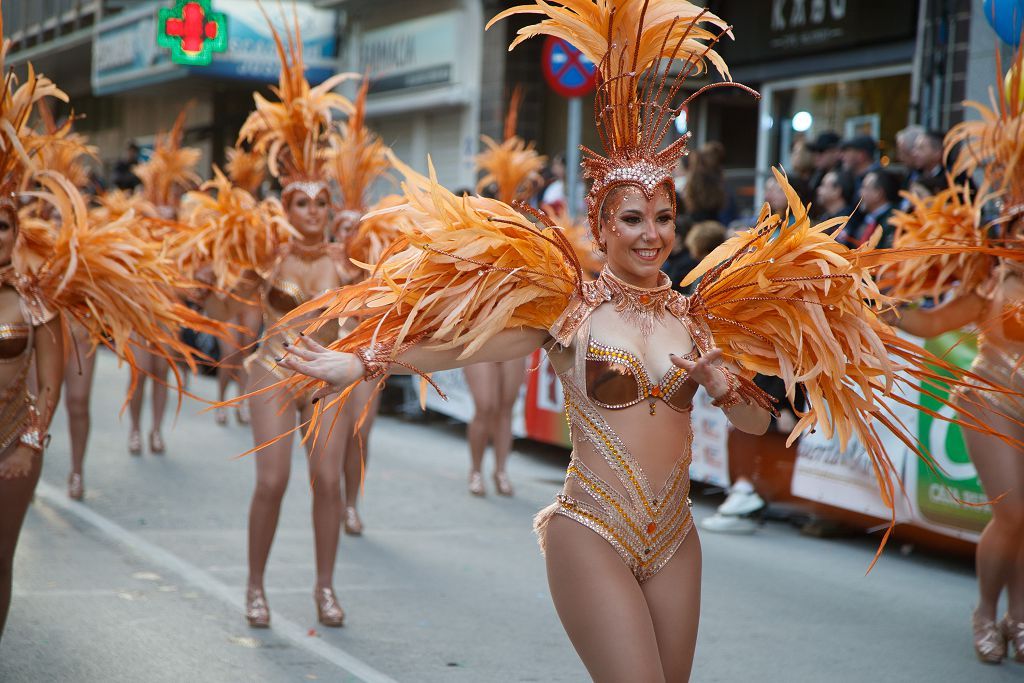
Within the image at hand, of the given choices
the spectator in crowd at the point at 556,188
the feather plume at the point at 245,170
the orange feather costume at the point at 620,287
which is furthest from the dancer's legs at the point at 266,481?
the spectator in crowd at the point at 556,188

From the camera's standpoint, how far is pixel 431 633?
19.1 ft

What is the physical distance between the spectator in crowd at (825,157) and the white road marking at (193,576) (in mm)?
5594

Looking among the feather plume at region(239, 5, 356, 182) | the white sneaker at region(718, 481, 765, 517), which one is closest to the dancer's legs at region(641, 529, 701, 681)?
the feather plume at region(239, 5, 356, 182)

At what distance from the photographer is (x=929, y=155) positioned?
8766 millimetres

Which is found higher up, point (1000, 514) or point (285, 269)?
point (285, 269)

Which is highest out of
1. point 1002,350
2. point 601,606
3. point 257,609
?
point 1002,350

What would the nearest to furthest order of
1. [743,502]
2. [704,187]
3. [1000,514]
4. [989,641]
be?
[1000,514] < [989,641] < [743,502] < [704,187]

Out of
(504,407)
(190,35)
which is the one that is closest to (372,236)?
(504,407)

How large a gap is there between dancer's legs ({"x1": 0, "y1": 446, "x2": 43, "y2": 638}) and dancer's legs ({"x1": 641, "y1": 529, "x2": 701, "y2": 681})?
2.46 meters

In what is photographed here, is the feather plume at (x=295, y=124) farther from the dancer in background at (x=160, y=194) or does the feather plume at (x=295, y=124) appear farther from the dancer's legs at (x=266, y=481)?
the dancer in background at (x=160, y=194)

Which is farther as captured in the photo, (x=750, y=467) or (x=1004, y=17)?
(x=750, y=467)

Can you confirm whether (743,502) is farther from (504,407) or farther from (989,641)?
(989,641)

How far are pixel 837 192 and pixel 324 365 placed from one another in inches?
261

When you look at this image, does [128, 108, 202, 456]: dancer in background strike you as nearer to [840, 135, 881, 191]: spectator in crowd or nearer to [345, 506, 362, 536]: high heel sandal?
[345, 506, 362, 536]: high heel sandal
